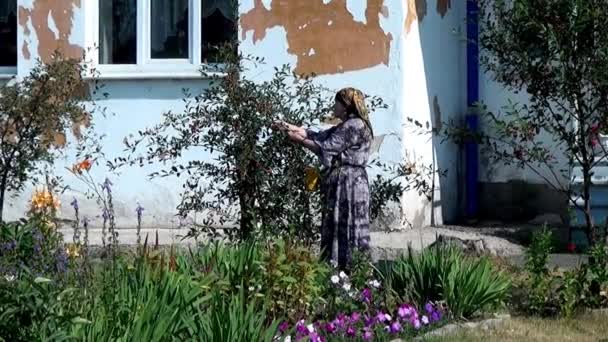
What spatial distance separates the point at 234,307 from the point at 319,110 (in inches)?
129

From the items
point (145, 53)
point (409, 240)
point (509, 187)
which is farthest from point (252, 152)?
point (509, 187)

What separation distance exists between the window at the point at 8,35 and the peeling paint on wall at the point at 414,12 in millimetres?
4470

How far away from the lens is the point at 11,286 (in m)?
4.99

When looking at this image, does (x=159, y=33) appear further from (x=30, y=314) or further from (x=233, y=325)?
(x=30, y=314)

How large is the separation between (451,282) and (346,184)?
4.58 ft

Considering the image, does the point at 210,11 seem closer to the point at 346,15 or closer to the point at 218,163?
the point at 346,15

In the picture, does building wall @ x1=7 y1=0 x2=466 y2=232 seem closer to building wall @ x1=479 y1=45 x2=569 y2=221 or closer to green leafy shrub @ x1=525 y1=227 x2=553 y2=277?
building wall @ x1=479 y1=45 x2=569 y2=221

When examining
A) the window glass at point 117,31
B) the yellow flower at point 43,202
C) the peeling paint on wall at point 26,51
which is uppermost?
the window glass at point 117,31

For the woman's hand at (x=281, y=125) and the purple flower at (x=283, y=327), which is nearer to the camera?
the purple flower at (x=283, y=327)

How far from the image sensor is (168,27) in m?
12.9

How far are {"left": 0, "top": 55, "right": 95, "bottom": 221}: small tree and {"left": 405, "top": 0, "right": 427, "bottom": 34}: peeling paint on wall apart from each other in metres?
4.07

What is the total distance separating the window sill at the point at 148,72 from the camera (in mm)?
12461

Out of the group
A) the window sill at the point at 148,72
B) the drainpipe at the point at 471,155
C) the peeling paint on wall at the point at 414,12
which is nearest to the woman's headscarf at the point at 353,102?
the peeling paint on wall at the point at 414,12

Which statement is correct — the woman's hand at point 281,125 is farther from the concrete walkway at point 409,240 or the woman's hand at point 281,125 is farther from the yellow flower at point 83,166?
the concrete walkway at point 409,240
